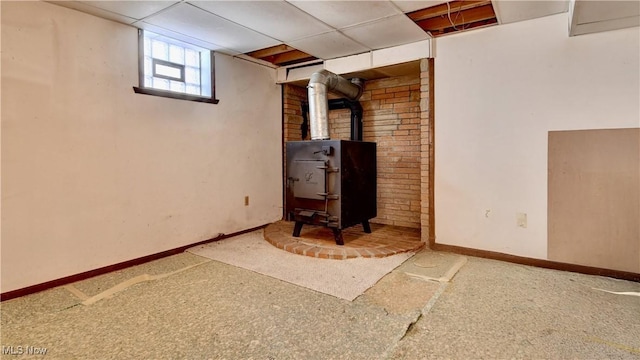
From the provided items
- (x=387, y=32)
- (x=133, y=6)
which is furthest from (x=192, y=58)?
(x=387, y=32)

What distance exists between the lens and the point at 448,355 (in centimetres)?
155

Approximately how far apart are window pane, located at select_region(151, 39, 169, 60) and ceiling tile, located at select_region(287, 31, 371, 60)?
1180mm

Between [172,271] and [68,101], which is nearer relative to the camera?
[68,101]

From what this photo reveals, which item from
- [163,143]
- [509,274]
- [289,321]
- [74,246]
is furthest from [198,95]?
[509,274]

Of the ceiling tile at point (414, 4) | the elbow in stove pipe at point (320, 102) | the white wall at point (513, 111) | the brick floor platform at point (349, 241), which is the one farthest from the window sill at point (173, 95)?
the white wall at point (513, 111)

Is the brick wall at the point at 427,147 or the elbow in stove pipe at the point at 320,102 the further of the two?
the elbow in stove pipe at the point at 320,102

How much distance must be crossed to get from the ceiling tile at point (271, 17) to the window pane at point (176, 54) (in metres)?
0.91

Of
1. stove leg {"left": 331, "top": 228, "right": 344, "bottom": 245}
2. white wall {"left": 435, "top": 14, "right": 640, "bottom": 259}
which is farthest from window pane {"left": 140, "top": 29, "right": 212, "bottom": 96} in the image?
white wall {"left": 435, "top": 14, "right": 640, "bottom": 259}

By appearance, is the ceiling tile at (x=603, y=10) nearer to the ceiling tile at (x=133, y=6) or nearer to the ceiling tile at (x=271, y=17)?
the ceiling tile at (x=271, y=17)

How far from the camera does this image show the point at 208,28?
2803 mm

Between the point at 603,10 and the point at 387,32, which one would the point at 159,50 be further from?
the point at 603,10

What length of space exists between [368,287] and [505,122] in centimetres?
183

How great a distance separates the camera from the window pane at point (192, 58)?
10.9ft

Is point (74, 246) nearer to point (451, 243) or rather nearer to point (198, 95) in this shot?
point (198, 95)
